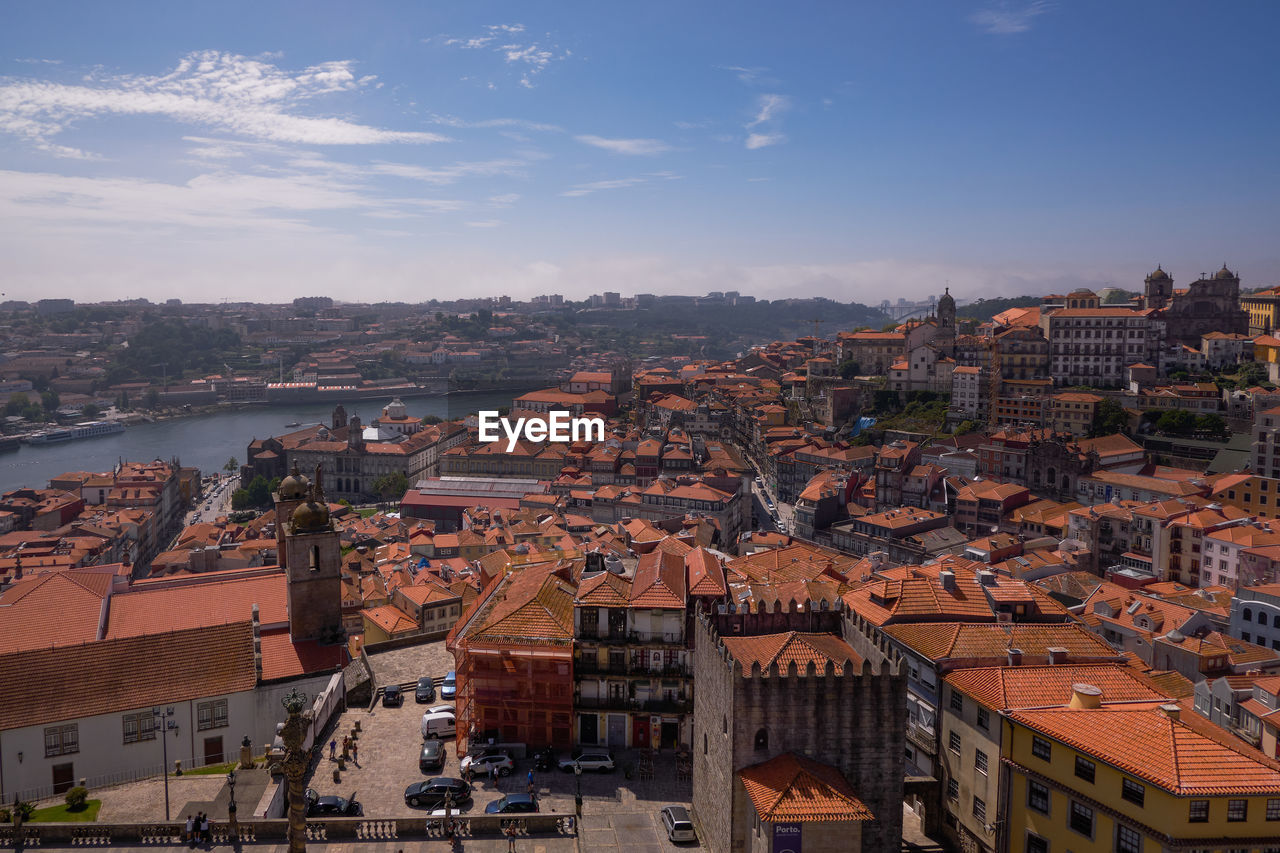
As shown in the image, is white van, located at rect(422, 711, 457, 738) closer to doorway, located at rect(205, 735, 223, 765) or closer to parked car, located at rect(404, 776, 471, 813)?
parked car, located at rect(404, 776, 471, 813)

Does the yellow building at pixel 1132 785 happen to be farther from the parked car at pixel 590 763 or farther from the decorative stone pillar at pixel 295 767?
the decorative stone pillar at pixel 295 767

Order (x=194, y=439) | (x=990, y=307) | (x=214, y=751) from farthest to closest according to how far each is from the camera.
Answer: (x=990, y=307) < (x=194, y=439) < (x=214, y=751)

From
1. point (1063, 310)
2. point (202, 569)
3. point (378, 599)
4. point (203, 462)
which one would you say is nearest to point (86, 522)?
point (202, 569)

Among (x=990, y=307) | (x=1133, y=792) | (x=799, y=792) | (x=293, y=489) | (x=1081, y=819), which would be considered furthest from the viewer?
(x=990, y=307)

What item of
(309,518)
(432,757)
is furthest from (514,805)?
(309,518)

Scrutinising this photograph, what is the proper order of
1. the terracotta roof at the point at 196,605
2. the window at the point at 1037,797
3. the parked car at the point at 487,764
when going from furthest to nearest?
the terracotta roof at the point at 196,605, the parked car at the point at 487,764, the window at the point at 1037,797

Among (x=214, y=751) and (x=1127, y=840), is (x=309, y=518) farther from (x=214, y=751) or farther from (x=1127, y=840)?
(x=1127, y=840)

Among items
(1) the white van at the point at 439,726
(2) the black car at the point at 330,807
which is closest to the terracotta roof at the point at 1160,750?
(1) the white van at the point at 439,726
